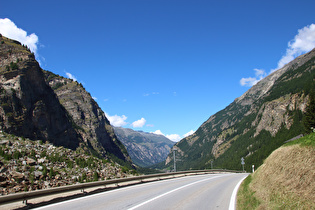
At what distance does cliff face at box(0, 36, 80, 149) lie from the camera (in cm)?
8525

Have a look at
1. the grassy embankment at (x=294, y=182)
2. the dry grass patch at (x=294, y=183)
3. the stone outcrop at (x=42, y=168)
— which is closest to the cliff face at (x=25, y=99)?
the stone outcrop at (x=42, y=168)

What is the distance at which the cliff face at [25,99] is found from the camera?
280ft

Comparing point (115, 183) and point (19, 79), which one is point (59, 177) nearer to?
point (115, 183)

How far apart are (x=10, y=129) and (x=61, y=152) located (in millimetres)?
72764

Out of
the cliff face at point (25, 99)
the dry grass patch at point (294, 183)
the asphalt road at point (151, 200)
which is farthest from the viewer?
the cliff face at point (25, 99)

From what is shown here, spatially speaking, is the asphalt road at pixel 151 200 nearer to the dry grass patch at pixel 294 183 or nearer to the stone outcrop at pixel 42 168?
the dry grass patch at pixel 294 183

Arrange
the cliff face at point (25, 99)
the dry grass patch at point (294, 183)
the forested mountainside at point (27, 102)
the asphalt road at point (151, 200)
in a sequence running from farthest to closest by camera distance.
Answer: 1. the forested mountainside at point (27, 102)
2. the cliff face at point (25, 99)
3. the asphalt road at point (151, 200)
4. the dry grass patch at point (294, 183)

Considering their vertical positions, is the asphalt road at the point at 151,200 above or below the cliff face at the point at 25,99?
below

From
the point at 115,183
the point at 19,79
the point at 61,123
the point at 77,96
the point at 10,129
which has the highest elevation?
the point at 77,96

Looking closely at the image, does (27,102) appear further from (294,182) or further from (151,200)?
(294,182)

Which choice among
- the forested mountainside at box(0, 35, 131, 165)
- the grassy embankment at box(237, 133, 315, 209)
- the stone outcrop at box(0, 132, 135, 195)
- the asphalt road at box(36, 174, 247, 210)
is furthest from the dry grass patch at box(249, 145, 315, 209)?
the forested mountainside at box(0, 35, 131, 165)

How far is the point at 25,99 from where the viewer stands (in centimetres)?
9462

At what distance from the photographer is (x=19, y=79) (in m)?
90.2

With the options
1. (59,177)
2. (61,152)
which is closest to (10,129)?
(61,152)
